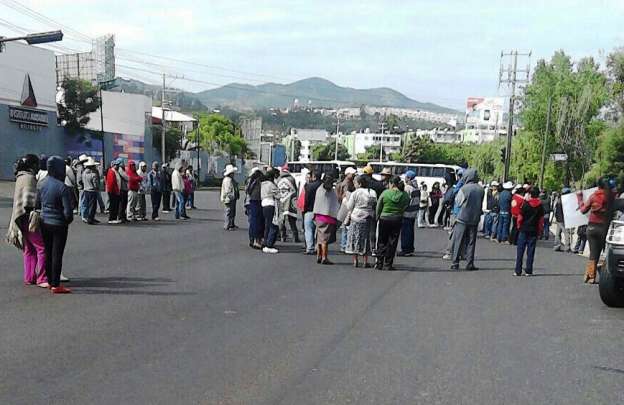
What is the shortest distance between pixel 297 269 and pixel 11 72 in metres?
46.5

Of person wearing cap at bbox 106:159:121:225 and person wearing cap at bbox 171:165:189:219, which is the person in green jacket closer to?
person wearing cap at bbox 106:159:121:225

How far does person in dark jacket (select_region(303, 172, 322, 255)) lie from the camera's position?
14961 millimetres

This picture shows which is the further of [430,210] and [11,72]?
[11,72]

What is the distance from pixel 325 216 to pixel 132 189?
868cm

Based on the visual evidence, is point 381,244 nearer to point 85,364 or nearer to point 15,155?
point 85,364

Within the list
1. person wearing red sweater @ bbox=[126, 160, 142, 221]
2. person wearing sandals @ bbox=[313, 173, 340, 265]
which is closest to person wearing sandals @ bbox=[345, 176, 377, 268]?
person wearing sandals @ bbox=[313, 173, 340, 265]

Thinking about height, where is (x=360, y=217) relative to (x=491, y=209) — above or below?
above

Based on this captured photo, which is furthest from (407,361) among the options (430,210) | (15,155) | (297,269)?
(15,155)

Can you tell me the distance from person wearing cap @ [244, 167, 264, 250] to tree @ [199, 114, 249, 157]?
77.8m

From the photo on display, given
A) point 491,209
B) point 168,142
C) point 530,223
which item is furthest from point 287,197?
point 168,142

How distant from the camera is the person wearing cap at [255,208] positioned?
15422 millimetres

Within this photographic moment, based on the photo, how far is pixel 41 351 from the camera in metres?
6.66

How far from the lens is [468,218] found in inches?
544

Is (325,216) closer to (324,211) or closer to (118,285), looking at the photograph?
(324,211)
